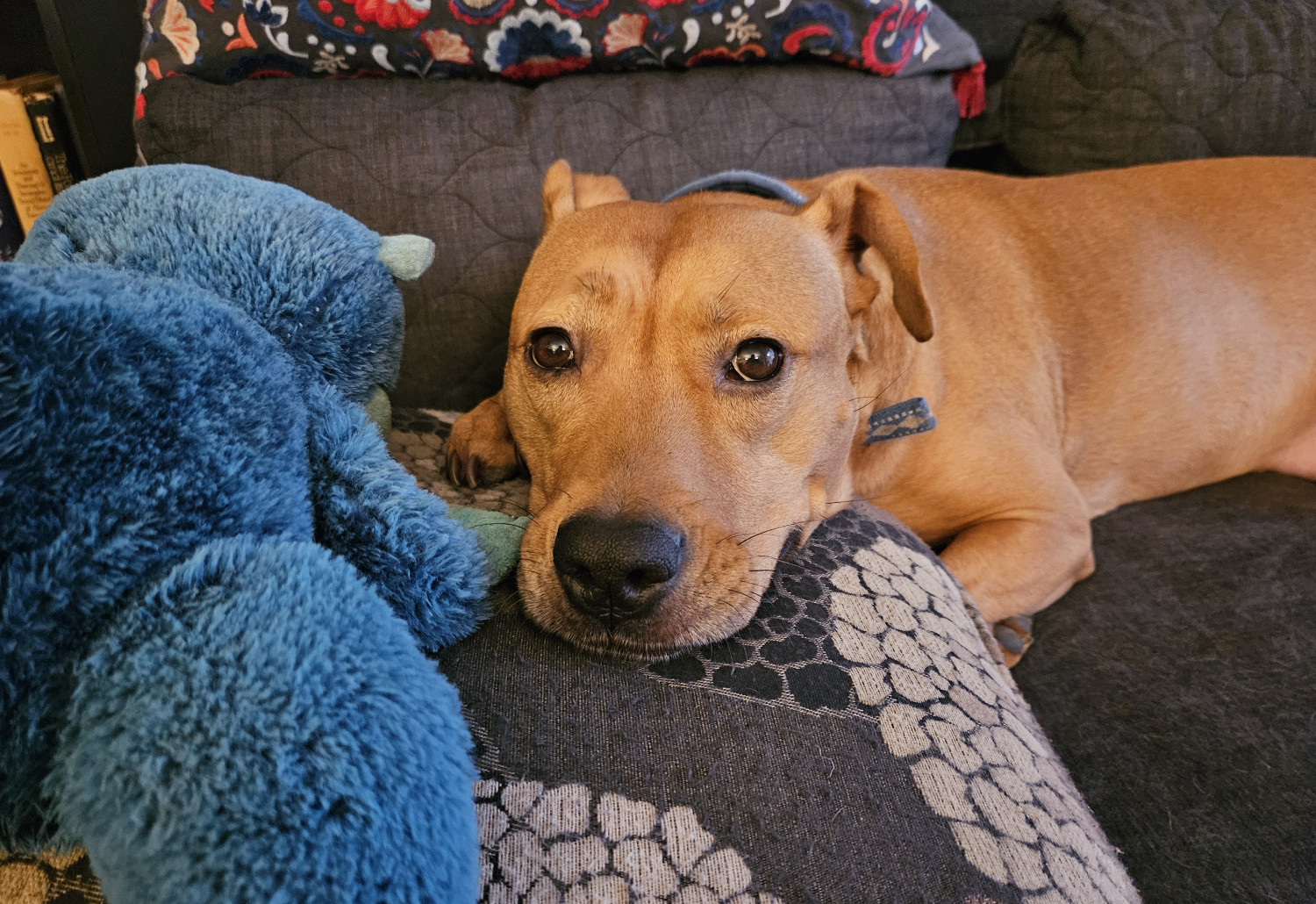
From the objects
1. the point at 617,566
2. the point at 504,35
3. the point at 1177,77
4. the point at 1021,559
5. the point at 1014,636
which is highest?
the point at 504,35

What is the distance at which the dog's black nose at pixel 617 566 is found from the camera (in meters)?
0.95

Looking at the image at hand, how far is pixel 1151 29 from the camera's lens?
2146 mm

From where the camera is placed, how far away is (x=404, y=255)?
1.09m

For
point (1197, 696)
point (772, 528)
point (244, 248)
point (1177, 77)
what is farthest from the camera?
point (1177, 77)

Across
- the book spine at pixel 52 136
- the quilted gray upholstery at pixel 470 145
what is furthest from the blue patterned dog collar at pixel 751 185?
the book spine at pixel 52 136

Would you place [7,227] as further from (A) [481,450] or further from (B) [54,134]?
(A) [481,450]

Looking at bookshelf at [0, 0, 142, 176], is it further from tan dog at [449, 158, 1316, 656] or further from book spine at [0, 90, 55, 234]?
tan dog at [449, 158, 1316, 656]

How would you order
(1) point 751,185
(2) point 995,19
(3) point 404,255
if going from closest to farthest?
(3) point 404,255, (1) point 751,185, (2) point 995,19

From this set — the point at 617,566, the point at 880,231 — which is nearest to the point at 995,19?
the point at 880,231

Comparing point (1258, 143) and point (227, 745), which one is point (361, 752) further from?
point (1258, 143)

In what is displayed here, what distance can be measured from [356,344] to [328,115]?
1.01m

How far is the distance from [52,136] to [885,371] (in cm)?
229

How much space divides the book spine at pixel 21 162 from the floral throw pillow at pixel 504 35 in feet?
1.70

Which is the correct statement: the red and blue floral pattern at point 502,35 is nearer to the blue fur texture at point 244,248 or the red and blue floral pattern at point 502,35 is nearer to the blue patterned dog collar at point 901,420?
the blue fur texture at point 244,248
